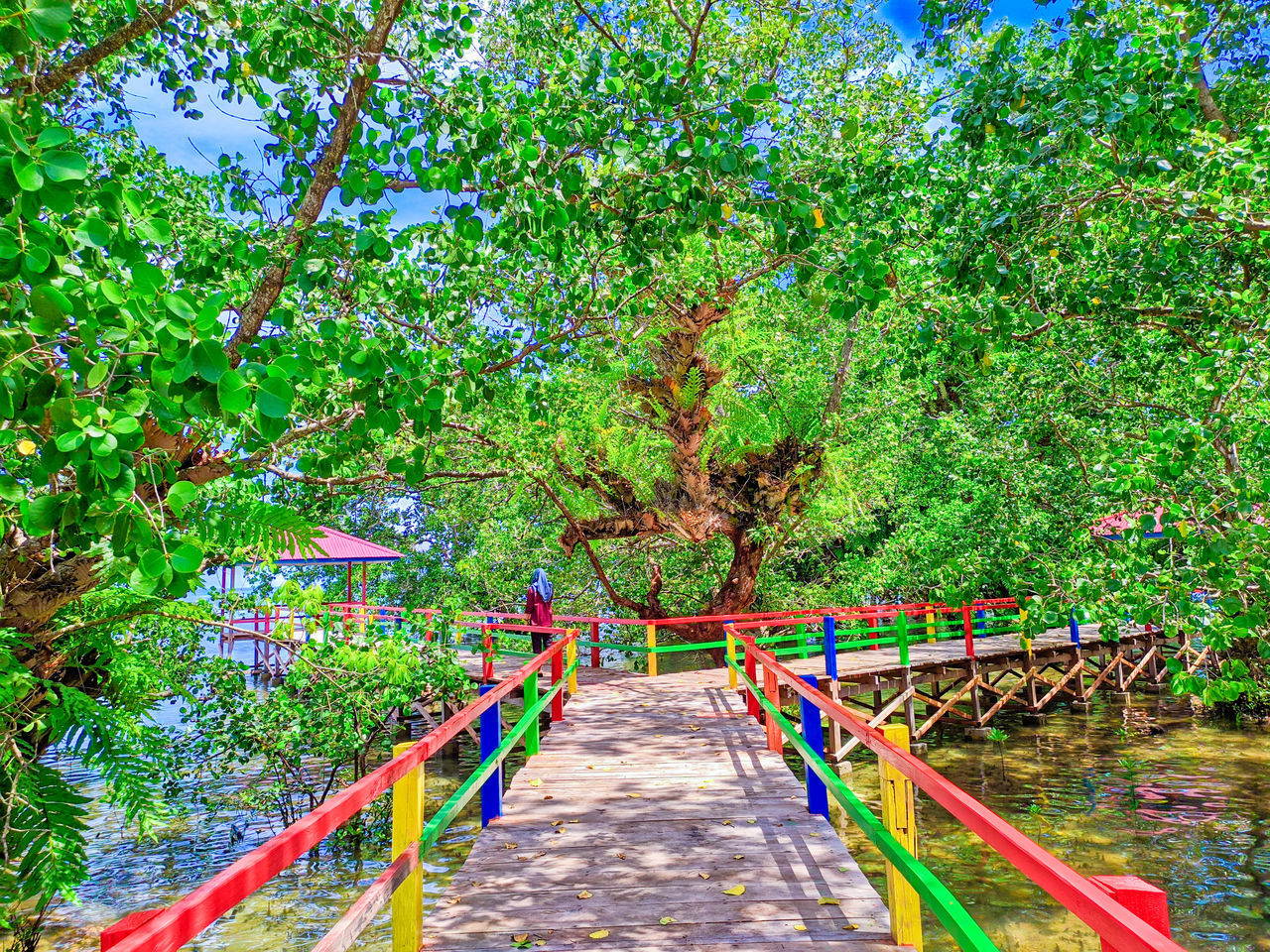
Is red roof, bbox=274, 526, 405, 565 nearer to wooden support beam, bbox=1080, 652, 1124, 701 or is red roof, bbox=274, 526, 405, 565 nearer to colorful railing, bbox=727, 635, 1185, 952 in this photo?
wooden support beam, bbox=1080, 652, 1124, 701

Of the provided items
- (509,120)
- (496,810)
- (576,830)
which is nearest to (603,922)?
(576,830)

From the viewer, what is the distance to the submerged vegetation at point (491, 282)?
2490mm

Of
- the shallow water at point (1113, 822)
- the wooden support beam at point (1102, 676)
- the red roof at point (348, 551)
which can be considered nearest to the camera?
the shallow water at point (1113, 822)

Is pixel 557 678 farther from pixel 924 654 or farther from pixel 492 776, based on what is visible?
pixel 924 654

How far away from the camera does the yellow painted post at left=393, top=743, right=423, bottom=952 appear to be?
142 inches

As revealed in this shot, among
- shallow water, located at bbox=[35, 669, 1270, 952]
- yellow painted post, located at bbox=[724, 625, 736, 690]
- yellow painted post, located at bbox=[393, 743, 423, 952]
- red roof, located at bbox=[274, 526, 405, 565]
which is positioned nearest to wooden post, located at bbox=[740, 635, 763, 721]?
yellow painted post, located at bbox=[724, 625, 736, 690]

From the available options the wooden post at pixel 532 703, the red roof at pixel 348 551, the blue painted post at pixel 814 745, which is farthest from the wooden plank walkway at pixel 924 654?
the red roof at pixel 348 551

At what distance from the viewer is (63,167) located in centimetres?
208

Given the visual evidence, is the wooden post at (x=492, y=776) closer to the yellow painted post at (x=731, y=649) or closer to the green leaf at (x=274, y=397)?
the green leaf at (x=274, y=397)

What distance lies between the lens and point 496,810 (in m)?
6.23

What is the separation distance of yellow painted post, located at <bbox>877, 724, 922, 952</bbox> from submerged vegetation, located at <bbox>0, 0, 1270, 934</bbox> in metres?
2.04

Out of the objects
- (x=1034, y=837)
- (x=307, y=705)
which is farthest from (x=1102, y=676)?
(x=307, y=705)

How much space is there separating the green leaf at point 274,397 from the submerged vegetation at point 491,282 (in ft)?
0.06

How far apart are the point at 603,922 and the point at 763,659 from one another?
3797 millimetres
